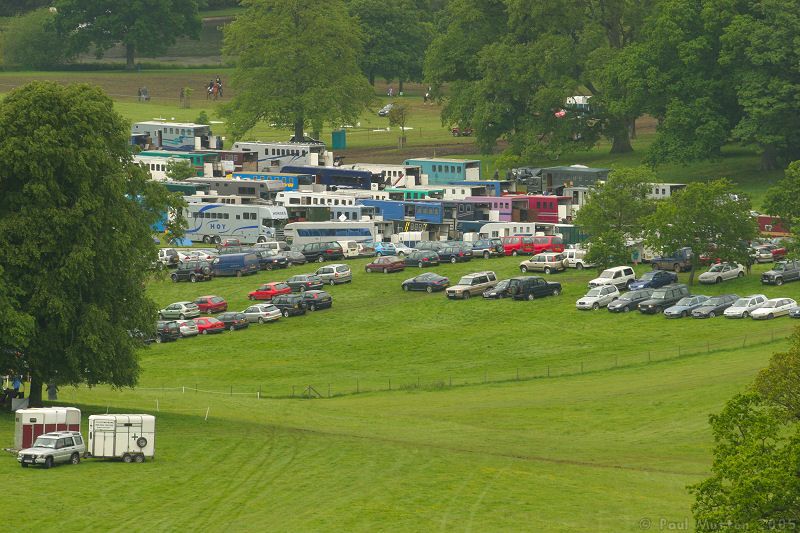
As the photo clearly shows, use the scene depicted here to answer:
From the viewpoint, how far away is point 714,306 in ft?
278

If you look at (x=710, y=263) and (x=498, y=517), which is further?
(x=710, y=263)

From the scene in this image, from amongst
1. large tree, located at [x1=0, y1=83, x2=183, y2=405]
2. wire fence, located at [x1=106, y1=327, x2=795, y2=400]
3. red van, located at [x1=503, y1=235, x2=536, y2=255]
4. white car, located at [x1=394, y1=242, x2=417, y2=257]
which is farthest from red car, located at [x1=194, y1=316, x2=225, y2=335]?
red van, located at [x1=503, y1=235, x2=536, y2=255]

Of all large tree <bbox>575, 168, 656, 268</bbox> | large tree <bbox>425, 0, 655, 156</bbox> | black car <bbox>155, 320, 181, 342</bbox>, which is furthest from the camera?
large tree <bbox>425, 0, 655, 156</bbox>

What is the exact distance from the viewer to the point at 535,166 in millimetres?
140625

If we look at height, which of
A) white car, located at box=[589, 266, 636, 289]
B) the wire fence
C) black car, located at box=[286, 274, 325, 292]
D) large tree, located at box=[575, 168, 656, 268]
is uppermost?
large tree, located at box=[575, 168, 656, 268]

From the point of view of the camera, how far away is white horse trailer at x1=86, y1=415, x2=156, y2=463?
56344 mm

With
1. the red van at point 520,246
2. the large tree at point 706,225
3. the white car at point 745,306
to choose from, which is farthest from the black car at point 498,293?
the red van at point 520,246

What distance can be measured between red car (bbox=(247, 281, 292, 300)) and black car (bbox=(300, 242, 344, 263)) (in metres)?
11.7

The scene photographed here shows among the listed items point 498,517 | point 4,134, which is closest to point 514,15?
point 4,134

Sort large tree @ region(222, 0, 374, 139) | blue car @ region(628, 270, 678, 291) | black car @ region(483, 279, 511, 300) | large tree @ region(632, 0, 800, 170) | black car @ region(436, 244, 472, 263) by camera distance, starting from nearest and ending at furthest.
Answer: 1. blue car @ region(628, 270, 678, 291)
2. black car @ region(483, 279, 511, 300)
3. black car @ region(436, 244, 472, 263)
4. large tree @ region(632, 0, 800, 170)
5. large tree @ region(222, 0, 374, 139)

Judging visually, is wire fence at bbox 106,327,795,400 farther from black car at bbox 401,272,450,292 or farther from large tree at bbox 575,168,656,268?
large tree at bbox 575,168,656,268

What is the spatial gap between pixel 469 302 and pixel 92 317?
3221cm

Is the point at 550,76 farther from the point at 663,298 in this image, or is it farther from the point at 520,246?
the point at 663,298

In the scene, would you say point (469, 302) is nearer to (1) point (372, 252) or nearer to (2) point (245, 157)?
(1) point (372, 252)
